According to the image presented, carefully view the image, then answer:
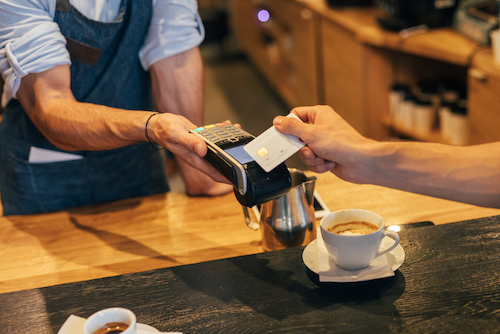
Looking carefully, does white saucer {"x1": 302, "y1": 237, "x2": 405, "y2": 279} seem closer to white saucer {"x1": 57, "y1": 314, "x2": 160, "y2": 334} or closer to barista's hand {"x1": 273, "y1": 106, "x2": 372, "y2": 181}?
barista's hand {"x1": 273, "y1": 106, "x2": 372, "y2": 181}

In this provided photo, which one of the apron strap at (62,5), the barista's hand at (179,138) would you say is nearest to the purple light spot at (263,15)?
the apron strap at (62,5)

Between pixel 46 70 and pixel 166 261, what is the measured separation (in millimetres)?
546

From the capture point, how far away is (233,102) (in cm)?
459

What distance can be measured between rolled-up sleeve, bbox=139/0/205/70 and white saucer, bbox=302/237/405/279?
0.74 meters

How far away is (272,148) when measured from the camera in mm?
865

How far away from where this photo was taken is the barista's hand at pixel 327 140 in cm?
93

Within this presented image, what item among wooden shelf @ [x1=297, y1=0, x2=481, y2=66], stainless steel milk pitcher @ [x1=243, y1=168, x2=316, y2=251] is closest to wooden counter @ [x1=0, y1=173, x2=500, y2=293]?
stainless steel milk pitcher @ [x1=243, y1=168, x2=316, y2=251]

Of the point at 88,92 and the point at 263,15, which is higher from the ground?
the point at 88,92

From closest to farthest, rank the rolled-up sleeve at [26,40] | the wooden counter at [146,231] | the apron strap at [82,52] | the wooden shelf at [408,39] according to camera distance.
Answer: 1. the wooden counter at [146,231]
2. the rolled-up sleeve at [26,40]
3. the apron strap at [82,52]
4. the wooden shelf at [408,39]

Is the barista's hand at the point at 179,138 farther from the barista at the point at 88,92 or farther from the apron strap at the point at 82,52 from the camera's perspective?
the apron strap at the point at 82,52

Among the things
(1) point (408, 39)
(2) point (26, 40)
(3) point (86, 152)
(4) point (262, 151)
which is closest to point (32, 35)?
(2) point (26, 40)

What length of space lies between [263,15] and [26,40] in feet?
11.8

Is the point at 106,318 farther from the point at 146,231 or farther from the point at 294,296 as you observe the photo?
the point at 146,231

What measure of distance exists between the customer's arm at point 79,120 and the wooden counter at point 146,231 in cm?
18
